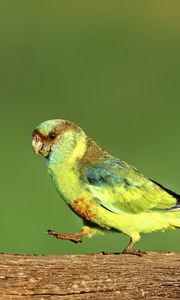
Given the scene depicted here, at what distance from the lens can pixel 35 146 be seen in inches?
223

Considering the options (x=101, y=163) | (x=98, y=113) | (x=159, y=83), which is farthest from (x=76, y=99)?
(x=101, y=163)

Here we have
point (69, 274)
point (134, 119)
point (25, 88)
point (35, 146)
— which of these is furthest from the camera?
point (25, 88)

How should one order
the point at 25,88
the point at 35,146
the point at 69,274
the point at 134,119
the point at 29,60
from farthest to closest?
1. the point at 29,60
2. the point at 25,88
3. the point at 134,119
4. the point at 35,146
5. the point at 69,274

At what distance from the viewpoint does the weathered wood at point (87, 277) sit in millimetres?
4426

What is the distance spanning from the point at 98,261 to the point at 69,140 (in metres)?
1.25

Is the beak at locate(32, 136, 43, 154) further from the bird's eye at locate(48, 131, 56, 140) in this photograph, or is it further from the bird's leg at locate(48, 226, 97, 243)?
the bird's leg at locate(48, 226, 97, 243)

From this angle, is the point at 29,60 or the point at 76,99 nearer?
the point at 76,99

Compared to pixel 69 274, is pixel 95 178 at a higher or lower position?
higher

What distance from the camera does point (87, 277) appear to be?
457 centimetres

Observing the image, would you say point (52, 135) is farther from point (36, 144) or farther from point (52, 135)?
point (36, 144)

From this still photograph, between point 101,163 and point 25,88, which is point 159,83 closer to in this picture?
point 25,88

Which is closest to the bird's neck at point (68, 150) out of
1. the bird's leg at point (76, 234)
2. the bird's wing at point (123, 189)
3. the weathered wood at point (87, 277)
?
the bird's wing at point (123, 189)

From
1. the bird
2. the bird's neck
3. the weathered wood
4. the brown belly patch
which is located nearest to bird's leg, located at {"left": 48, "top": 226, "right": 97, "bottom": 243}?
the bird

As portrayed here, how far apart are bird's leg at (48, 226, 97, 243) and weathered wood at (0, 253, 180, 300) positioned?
2.42ft
